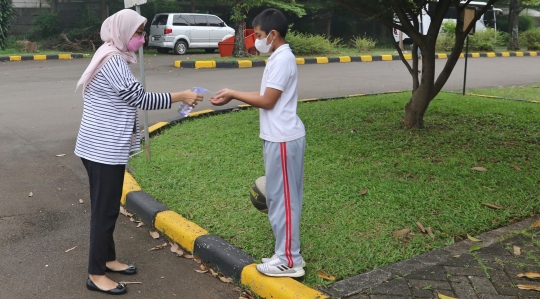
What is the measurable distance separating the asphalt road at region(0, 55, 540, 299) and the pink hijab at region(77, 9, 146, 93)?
134cm

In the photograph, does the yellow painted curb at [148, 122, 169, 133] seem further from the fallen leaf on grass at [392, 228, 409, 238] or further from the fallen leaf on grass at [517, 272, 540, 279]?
the fallen leaf on grass at [517, 272, 540, 279]

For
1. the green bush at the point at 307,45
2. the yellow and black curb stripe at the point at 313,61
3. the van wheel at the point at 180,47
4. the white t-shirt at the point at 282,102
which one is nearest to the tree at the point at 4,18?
the van wheel at the point at 180,47

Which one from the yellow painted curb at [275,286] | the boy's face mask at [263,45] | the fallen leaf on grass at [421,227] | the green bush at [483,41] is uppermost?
the green bush at [483,41]

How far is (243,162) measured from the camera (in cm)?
612

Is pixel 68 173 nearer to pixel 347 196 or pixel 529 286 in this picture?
pixel 347 196

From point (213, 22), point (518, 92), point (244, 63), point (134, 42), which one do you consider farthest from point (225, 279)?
point (213, 22)

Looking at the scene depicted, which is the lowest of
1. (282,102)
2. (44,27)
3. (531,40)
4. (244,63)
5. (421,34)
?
(282,102)

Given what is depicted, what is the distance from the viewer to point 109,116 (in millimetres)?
3602

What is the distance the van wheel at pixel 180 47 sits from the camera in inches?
877

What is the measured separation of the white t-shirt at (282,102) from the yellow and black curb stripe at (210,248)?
88cm

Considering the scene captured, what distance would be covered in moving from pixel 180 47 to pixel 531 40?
597 inches

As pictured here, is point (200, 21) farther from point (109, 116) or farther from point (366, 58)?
point (109, 116)

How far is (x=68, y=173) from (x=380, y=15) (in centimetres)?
401

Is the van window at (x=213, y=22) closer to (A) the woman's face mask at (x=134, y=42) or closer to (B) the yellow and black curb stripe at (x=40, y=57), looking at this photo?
(B) the yellow and black curb stripe at (x=40, y=57)
